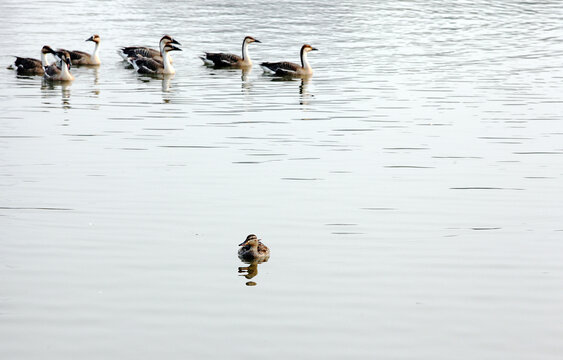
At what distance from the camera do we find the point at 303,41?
142ft

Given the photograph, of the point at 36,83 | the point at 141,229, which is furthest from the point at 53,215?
the point at 36,83

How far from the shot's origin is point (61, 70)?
102ft

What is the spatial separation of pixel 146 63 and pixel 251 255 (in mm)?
22709

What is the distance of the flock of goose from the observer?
103 ft

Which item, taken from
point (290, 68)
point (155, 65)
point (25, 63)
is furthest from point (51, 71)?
point (290, 68)

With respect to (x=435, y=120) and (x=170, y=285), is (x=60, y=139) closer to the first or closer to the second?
(x=435, y=120)

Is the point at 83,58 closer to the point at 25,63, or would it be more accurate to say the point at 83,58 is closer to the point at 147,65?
the point at 147,65

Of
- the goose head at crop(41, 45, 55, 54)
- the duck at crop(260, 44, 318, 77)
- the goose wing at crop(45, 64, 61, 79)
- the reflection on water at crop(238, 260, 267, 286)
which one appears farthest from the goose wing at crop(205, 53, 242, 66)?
the reflection on water at crop(238, 260, 267, 286)

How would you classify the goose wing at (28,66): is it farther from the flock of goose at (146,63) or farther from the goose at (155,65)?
the goose at (155,65)

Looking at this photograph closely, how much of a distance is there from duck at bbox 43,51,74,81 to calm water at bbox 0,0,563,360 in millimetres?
592

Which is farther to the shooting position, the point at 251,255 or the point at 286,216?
the point at 286,216

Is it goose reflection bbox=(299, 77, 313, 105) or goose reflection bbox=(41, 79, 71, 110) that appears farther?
goose reflection bbox=(299, 77, 313, 105)

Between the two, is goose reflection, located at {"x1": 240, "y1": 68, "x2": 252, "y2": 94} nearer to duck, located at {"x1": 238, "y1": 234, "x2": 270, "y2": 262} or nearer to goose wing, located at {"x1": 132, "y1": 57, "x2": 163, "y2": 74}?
goose wing, located at {"x1": 132, "y1": 57, "x2": 163, "y2": 74}

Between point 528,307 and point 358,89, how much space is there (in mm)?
18907
